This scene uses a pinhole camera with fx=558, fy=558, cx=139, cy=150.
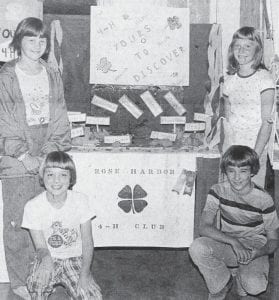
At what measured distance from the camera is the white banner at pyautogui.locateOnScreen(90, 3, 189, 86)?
278cm

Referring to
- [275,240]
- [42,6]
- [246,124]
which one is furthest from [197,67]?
[275,240]

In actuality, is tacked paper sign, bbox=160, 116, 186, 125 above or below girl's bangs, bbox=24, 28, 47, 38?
below

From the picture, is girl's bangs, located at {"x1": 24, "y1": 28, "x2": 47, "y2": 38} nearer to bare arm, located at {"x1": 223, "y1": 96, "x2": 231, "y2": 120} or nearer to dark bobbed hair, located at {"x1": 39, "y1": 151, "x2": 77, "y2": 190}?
A: dark bobbed hair, located at {"x1": 39, "y1": 151, "x2": 77, "y2": 190}

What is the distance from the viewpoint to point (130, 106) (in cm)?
289

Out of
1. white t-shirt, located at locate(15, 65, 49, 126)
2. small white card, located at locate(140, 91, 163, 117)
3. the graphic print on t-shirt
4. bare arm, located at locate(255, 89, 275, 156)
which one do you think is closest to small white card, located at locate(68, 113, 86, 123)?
small white card, located at locate(140, 91, 163, 117)

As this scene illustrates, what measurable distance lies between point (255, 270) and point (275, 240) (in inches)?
5.8

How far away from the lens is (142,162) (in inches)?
100

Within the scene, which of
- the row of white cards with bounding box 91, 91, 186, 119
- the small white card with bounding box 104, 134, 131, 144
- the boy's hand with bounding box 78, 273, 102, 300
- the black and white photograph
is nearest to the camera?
the boy's hand with bounding box 78, 273, 102, 300

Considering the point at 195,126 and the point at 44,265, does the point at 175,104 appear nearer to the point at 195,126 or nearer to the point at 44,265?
the point at 195,126

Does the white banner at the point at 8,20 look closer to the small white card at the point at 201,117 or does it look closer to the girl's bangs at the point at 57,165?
the girl's bangs at the point at 57,165

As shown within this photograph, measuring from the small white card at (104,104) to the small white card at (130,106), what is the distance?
0.04 m

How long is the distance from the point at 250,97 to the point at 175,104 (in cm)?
54

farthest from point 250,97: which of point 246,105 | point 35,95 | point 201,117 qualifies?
point 35,95

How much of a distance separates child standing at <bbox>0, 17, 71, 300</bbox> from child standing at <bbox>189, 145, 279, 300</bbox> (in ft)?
2.33
